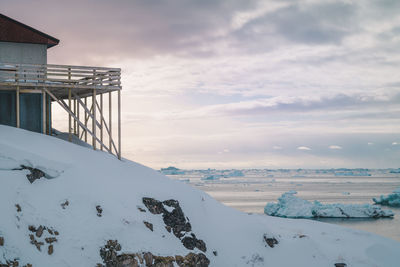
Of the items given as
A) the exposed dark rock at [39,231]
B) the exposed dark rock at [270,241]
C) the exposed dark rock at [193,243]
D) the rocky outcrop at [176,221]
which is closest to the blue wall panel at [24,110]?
the rocky outcrop at [176,221]

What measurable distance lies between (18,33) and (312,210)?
38995 millimetres

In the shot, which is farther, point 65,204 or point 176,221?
point 176,221

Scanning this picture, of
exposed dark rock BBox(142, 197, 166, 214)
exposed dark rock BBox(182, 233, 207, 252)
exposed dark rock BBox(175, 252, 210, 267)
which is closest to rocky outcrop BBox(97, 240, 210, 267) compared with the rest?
exposed dark rock BBox(175, 252, 210, 267)

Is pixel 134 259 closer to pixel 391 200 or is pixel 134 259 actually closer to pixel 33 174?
pixel 33 174

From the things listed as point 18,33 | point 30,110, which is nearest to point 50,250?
point 30,110

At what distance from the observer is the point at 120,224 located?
61.2 feet

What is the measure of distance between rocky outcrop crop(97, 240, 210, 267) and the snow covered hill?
42 mm

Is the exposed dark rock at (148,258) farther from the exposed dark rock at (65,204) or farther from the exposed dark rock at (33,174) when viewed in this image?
the exposed dark rock at (33,174)

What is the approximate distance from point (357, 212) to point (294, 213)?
1078cm

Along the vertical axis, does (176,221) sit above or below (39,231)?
below

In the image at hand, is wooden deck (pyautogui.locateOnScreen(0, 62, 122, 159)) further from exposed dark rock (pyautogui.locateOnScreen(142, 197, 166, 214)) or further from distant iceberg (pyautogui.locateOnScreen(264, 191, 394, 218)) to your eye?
distant iceberg (pyautogui.locateOnScreen(264, 191, 394, 218))

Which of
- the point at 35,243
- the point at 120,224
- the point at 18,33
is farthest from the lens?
the point at 18,33

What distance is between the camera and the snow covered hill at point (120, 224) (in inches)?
663

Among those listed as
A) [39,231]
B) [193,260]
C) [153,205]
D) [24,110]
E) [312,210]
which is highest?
[24,110]
